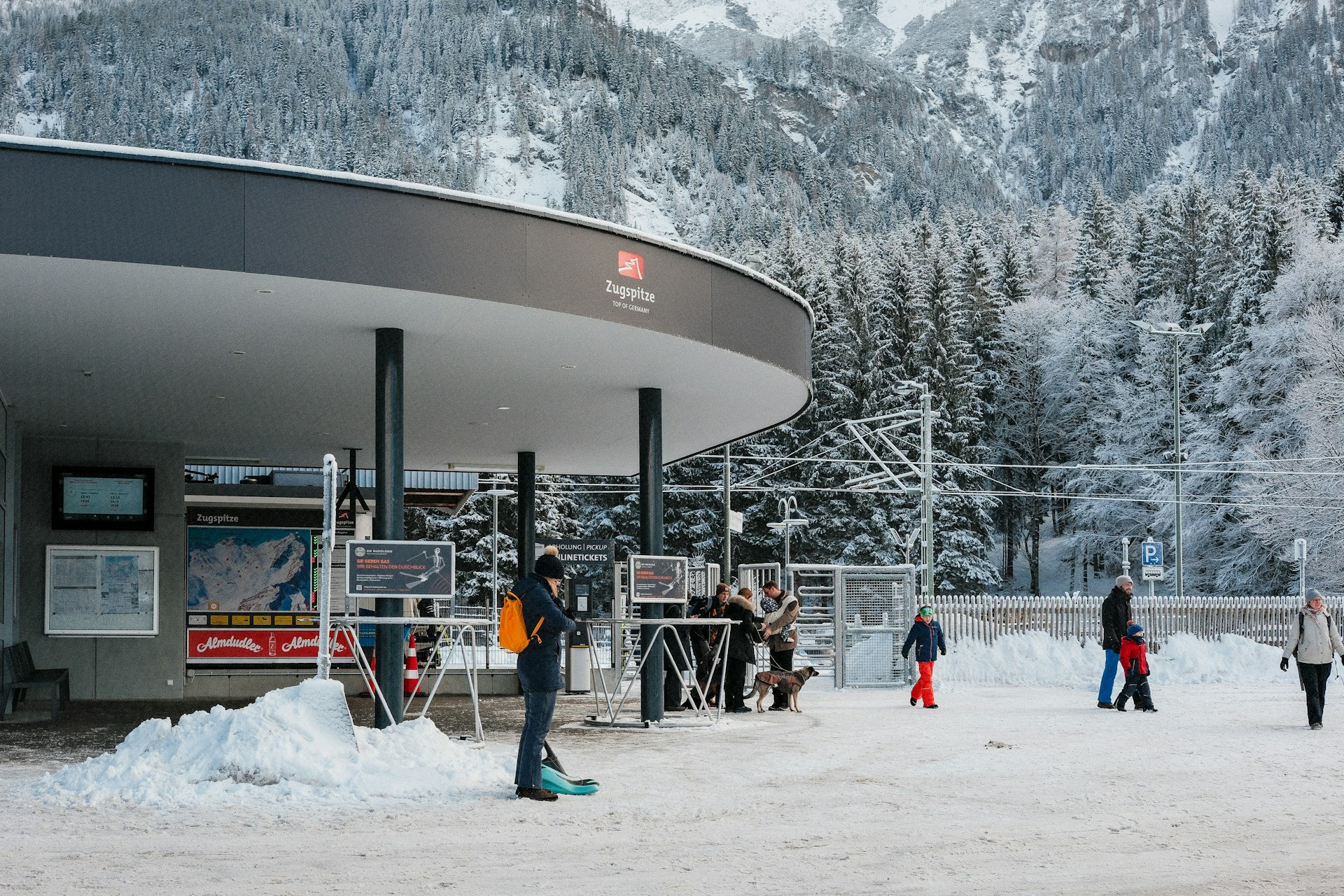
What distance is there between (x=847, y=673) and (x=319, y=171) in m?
15.4

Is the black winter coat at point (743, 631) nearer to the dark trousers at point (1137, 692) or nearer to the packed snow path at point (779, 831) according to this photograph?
the packed snow path at point (779, 831)

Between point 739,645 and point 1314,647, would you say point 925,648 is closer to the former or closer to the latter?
point 739,645

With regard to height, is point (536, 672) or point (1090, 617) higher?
point (536, 672)

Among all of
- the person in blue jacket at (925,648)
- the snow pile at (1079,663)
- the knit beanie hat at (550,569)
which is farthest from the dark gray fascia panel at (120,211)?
the snow pile at (1079,663)

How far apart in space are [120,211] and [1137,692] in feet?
43.9

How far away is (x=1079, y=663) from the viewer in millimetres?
24578

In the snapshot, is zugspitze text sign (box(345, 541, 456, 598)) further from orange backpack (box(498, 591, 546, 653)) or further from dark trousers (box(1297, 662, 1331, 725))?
dark trousers (box(1297, 662, 1331, 725))

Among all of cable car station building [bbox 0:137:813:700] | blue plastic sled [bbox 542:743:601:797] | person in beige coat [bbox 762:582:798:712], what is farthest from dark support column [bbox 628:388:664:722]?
blue plastic sled [bbox 542:743:601:797]

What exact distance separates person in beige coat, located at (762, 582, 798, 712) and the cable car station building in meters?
2.46

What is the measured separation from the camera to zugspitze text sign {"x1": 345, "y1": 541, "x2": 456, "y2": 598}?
1138 centimetres

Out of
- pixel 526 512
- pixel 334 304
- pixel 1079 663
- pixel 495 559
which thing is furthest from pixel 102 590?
pixel 495 559

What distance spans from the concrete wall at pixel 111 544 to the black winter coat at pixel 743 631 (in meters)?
8.34

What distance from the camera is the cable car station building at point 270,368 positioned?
9711 mm

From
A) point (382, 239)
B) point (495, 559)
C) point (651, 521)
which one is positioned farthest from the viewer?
point (495, 559)
